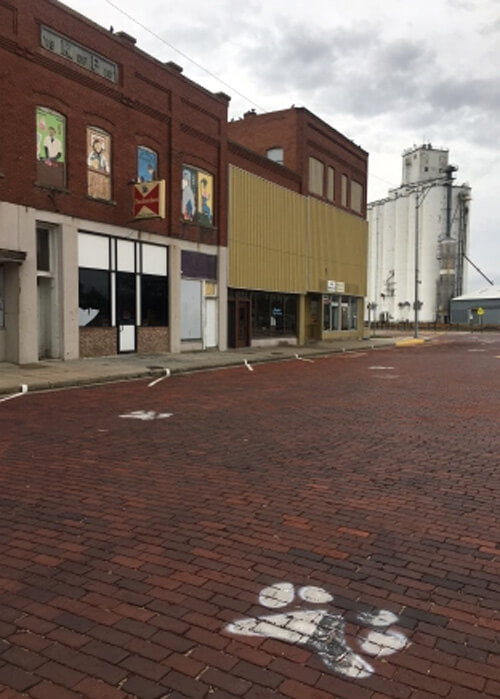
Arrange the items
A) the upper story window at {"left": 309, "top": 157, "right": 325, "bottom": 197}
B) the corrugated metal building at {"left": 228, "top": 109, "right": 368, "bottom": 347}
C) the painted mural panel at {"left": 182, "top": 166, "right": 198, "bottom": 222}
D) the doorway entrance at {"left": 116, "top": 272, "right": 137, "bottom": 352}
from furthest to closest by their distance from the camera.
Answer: the upper story window at {"left": 309, "top": 157, "right": 325, "bottom": 197} < the corrugated metal building at {"left": 228, "top": 109, "right": 368, "bottom": 347} < the painted mural panel at {"left": 182, "top": 166, "right": 198, "bottom": 222} < the doorway entrance at {"left": 116, "top": 272, "right": 137, "bottom": 352}

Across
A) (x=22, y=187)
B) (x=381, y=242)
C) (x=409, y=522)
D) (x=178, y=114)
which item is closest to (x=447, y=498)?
(x=409, y=522)

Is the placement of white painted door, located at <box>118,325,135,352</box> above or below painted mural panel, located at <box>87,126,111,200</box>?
below

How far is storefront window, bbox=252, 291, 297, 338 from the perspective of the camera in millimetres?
30391

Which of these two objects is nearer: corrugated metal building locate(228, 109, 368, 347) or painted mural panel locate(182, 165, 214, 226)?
painted mural panel locate(182, 165, 214, 226)

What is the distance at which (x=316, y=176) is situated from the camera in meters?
35.3

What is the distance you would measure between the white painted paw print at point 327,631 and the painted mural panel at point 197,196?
22.6 m

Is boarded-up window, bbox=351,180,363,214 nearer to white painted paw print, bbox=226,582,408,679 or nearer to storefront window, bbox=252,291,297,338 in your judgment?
storefront window, bbox=252,291,297,338

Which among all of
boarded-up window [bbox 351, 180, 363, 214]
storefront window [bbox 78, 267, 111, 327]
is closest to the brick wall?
storefront window [bbox 78, 267, 111, 327]

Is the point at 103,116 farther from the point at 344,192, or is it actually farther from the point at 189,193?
the point at 344,192

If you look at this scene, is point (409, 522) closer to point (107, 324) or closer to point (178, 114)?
point (107, 324)

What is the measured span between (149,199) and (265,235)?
32.5 ft

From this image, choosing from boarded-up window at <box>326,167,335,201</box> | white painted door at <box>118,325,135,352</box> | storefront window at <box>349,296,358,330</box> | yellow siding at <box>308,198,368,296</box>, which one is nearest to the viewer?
white painted door at <box>118,325,135,352</box>

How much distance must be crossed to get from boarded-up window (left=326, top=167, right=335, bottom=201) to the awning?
2290cm

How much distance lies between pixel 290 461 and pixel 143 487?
1.84 metres
